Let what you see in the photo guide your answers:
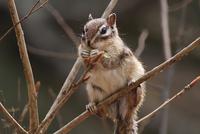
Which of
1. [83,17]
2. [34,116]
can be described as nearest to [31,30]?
[83,17]

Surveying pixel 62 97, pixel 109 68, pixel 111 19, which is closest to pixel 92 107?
pixel 109 68

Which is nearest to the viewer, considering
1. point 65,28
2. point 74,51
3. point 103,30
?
point 103,30

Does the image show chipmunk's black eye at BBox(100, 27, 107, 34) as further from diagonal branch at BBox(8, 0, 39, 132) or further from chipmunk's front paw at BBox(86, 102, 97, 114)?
diagonal branch at BBox(8, 0, 39, 132)

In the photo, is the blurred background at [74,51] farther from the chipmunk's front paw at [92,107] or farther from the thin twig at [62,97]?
the thin twig at [62,97]

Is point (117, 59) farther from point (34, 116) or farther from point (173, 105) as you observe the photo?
point (173, 105)

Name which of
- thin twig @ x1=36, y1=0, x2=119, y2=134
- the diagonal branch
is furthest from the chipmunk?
the diagonal branch

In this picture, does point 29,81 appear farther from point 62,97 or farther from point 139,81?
point 139,81

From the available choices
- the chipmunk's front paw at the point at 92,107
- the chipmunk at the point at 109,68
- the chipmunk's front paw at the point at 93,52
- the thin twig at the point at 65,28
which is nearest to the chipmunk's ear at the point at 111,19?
the chipmunk at the point at 109,68
